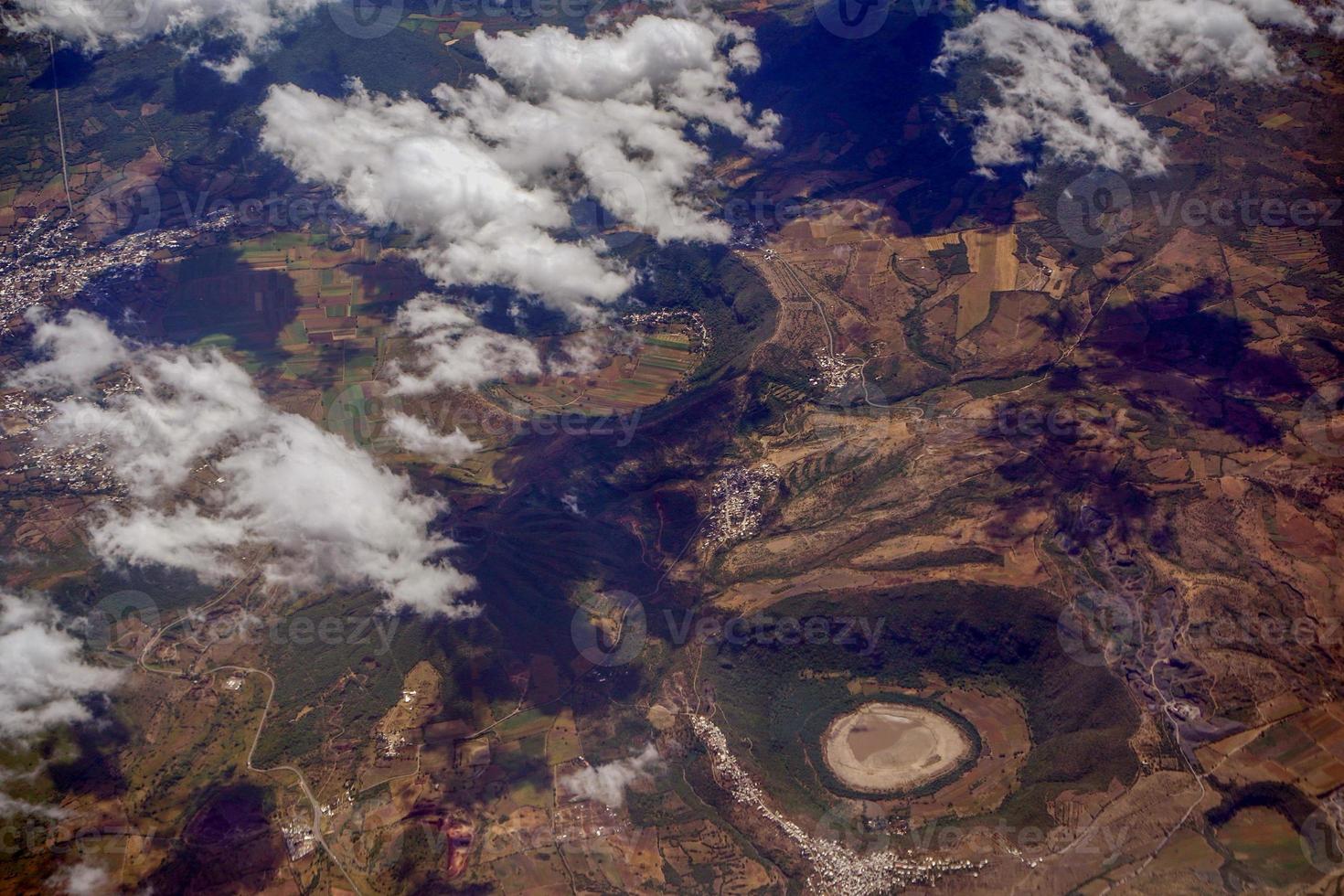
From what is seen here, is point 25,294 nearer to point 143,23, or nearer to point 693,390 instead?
point 143,23

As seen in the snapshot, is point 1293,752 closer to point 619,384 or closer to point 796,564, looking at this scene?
point 796,564

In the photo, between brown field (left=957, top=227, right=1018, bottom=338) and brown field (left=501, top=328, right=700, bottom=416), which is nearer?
brown field (left=501, top=328, right=700, bottom=416)

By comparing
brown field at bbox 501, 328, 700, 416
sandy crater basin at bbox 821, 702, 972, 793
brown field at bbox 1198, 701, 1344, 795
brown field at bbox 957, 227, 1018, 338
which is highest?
brown field at bbox 957, 227, 1018, 338

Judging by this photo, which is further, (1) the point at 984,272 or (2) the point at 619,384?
(1) the point at 984,272

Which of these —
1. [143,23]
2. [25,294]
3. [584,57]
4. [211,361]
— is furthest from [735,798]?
[143,23]

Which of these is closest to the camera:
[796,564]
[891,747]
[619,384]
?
[891,747]

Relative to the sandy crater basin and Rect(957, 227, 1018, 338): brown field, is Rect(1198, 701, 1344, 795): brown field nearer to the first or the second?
the sandy crater basin

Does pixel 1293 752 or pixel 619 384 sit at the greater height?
pixel 1293 752

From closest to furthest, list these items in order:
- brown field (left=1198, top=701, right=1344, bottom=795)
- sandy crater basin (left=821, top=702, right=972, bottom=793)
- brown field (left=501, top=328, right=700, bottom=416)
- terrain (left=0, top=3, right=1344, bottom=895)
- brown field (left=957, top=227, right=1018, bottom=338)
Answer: brown field (left=1198, top=701, right=1344, bottom=795) → terrain (left=0, top=3, right=1344, bottom=895) → sandy crater basin (left=821, top=702, right=972, bottom=793) → brown field (left=501, top=328, right=700, bottom=416) → brown field (left=957, top=227, right=1018, bottom=338)

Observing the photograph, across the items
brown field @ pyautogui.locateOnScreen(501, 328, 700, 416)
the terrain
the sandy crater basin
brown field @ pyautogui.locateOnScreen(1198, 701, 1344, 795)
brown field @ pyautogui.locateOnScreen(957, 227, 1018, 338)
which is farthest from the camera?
brown field @ pyautogui.locateOnScreen(957, 227, 1018, 338)

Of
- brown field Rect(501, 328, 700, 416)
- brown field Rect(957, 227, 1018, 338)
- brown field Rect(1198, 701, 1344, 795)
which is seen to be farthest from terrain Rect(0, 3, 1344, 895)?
brown field Rect(501, 328, 700, 416)

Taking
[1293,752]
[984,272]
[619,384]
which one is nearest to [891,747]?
[1293,752]
